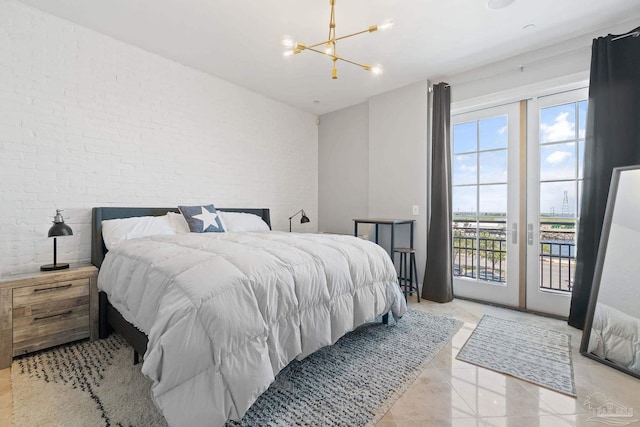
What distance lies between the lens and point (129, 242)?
7.36 feet

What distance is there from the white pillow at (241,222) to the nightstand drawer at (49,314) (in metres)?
1.34

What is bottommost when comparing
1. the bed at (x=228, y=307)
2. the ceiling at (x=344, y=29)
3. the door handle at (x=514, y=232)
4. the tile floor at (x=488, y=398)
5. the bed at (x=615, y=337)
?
the tile floor at (x=488, y=398)

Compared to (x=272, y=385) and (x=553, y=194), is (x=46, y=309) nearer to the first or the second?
(x=272, y=385)

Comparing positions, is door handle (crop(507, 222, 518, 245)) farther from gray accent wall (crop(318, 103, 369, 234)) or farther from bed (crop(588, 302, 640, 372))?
gray accent wall (crop(318, 103, 369, 234))

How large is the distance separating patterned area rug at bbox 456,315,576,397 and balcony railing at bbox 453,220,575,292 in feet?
2.06

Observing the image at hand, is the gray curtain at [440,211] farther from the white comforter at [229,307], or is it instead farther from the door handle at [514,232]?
the white comforter at [229,307]

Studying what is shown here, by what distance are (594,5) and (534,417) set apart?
9.62 feet

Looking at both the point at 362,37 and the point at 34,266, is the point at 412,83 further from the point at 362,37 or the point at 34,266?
the point at 34,266

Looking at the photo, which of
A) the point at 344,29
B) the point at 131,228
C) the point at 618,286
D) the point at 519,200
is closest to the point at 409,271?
the point at 519,200

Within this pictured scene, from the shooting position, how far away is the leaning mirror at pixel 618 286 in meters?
1.86

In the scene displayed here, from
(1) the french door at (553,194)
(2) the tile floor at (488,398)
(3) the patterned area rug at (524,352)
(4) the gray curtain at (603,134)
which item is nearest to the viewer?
(2) the tile floor at (488,398)

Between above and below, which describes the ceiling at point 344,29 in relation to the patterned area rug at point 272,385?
above

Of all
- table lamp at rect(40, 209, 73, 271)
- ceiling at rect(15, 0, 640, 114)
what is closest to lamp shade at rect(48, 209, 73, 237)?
table lamp at rect(40, 209, 73, 271)

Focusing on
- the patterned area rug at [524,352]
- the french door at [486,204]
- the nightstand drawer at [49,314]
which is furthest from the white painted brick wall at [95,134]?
the patterned area rug at [524,352]
